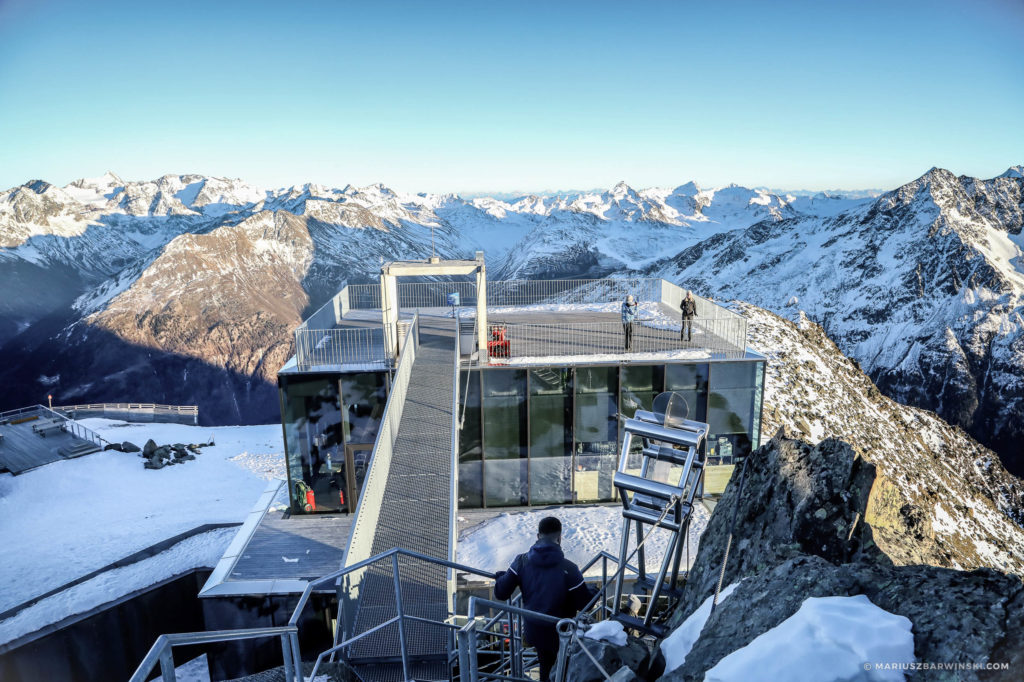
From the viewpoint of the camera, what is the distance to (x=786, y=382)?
2481 centimetres

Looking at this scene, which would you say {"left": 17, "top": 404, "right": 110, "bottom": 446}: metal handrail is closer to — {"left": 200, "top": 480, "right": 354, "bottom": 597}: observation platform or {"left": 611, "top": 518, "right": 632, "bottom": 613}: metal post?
{"left": 200, "top": 480, "right": 354, "bottom": 597}: observation platform

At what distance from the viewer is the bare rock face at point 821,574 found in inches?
98.1

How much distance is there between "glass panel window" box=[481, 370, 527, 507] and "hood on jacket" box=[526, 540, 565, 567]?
10.4 metres

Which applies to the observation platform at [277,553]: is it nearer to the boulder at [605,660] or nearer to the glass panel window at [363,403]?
the glass panel window at [363,403]

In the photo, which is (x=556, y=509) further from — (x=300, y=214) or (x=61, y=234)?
(x=61, y=234)

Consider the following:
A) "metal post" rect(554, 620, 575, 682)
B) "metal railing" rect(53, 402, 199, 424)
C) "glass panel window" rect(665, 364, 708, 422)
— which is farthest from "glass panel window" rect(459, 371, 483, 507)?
"metal railing" rect(53, 402, 199, 424)

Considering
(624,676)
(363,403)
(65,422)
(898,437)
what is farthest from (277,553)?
(898,437)

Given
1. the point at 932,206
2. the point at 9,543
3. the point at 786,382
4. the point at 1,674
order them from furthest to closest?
1. the point at 932,206
2. the point at 786,382
3. the point at 9,543
4. the point at 1,674

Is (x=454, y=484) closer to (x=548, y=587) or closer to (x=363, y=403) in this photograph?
(x=548, y=587)

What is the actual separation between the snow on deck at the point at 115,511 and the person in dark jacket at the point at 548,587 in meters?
13.0


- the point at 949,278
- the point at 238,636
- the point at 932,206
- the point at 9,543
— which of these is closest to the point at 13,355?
the point at 9,543

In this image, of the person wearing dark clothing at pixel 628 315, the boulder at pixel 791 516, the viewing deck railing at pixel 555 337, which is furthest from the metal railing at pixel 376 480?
the person wearing dark clothing at pixel 628 315

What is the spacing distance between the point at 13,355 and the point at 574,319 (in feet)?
382

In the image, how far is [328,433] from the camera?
15.4 meters
